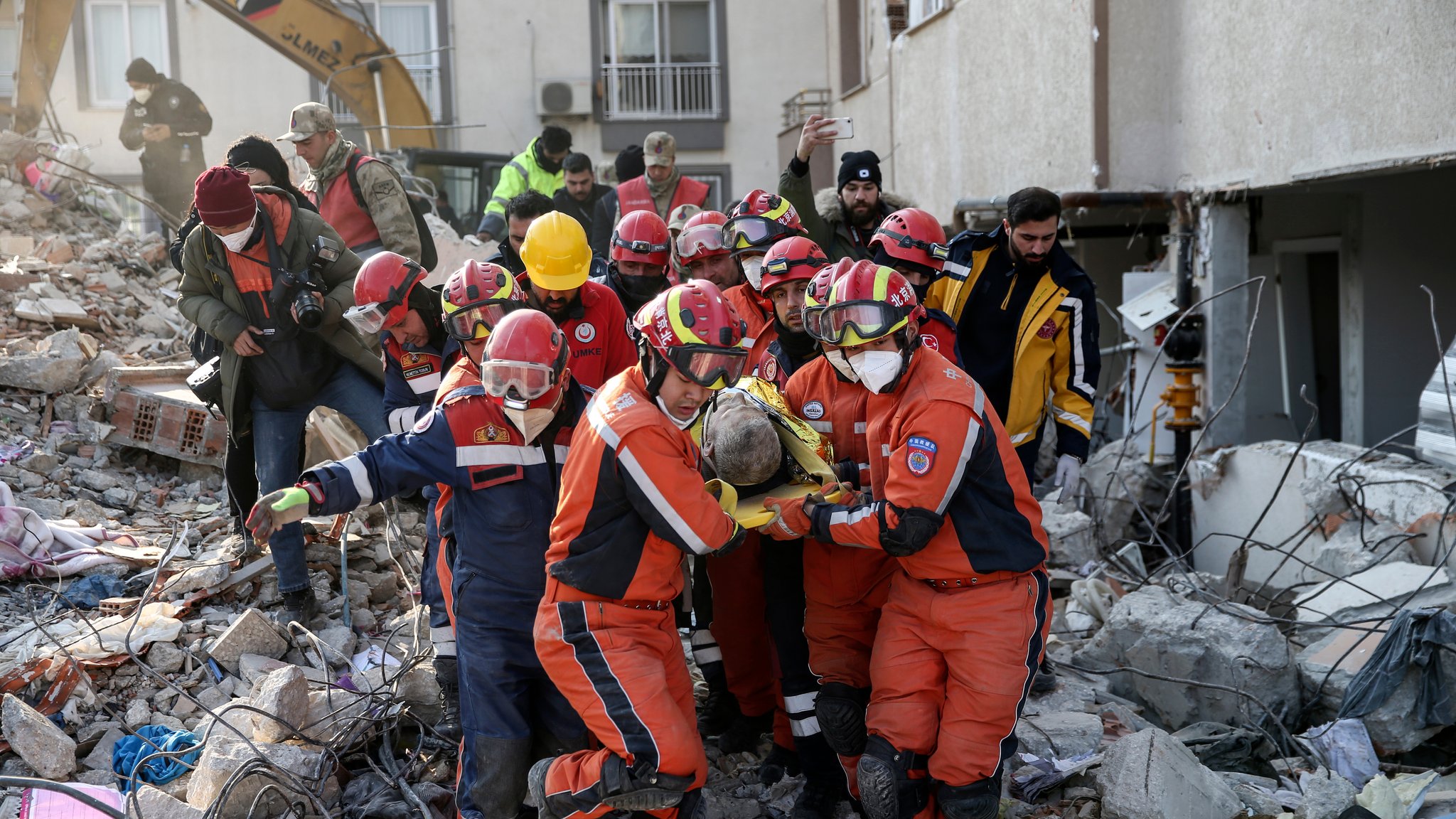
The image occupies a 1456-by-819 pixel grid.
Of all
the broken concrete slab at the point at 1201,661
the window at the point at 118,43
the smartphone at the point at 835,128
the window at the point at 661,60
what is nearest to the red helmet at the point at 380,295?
the smartphone at the point at 835,128

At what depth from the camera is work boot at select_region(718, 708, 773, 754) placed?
188 inches

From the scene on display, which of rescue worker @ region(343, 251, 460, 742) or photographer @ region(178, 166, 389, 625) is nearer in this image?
rescue worker @ region(343, 251, 460, 742)

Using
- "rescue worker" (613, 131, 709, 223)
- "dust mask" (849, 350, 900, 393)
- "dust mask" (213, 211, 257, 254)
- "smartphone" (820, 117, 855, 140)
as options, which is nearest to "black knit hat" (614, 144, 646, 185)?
"rescue worker" (613, 131, 709, 223)

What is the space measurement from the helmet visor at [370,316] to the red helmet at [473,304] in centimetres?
37

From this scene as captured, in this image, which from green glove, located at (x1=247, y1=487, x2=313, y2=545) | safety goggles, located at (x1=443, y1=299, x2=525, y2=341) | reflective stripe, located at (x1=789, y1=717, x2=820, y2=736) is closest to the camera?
green glove, located at (x1=247, y1=487, x2=313, y2=545)

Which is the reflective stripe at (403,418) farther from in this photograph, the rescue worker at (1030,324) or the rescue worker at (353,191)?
the rescue worker at (1030,324)

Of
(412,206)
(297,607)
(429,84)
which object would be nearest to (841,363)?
(297,607)

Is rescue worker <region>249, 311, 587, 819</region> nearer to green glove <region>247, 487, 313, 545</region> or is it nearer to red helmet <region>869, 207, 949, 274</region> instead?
green glove <region>247, 487, 313, 545</region>

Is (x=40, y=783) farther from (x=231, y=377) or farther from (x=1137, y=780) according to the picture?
(x=1137, y=780)

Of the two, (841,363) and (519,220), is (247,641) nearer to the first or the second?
(519,220)

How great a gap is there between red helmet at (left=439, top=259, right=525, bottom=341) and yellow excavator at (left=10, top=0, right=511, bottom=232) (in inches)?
300

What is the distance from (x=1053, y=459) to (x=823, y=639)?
5906mm

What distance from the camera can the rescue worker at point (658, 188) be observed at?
266 inches

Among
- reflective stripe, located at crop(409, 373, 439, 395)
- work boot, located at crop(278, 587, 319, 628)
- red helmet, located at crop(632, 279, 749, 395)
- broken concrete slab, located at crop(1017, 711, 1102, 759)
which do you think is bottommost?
broken concrete slab, located at crop(1017, 711, 1102, 759)
